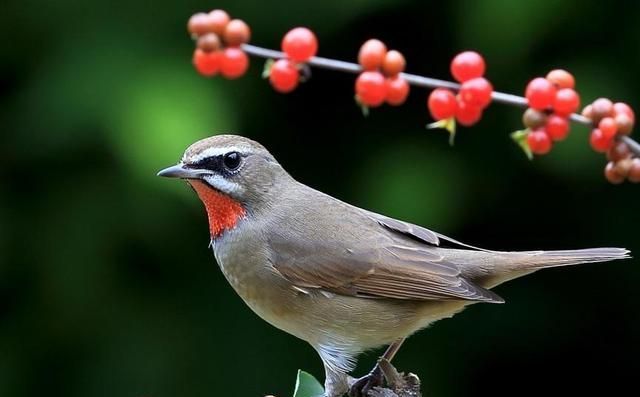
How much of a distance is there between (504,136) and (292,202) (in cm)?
150

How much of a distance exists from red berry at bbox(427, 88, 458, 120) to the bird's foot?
86 centimetres

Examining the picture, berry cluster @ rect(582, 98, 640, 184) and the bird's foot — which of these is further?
the bird's foot

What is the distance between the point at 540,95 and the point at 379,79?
1.14ft

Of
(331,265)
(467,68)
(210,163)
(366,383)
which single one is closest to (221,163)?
(210,163)

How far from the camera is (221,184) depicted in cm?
298

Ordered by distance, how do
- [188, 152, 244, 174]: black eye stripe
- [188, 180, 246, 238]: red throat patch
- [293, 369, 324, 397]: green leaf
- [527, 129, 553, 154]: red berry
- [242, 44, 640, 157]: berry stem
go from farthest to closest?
[188, 180, 246, 238]: red throat patch → [188, 152, 244, 174]: black eye stripe → [293, 369, 324, 397]: green leaf → [527, 129, 553, 154]: red berry → [242, 44, 640, 157]: berry stem

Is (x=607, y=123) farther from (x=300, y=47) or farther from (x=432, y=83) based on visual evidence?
(x=300, y=47)

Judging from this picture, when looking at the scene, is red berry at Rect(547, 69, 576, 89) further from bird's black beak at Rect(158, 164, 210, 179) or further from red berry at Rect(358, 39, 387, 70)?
bird's black beak at Rect(158, 164, 210, 179)

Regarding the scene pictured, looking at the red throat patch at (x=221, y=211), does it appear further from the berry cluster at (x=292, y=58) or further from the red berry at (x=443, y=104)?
the red berry at (x=443, y=104)

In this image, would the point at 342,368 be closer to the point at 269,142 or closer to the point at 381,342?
the point at 381,342

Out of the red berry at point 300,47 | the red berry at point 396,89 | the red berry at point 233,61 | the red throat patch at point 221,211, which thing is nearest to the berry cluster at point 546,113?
the red berry at point 396,89

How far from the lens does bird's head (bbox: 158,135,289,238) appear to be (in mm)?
2859

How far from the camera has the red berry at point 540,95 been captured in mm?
2268

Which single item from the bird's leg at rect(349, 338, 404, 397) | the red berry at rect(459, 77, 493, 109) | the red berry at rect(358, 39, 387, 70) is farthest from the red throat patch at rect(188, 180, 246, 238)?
the red berry at rect(459, 77, 493, 109)
